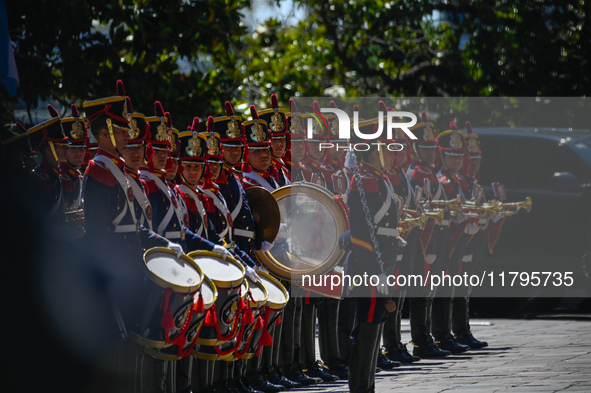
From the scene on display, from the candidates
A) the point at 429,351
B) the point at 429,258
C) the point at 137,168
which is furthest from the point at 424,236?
the point at 137,168

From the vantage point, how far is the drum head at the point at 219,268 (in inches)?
225

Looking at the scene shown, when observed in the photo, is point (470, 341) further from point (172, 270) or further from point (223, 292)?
point (172, 270)

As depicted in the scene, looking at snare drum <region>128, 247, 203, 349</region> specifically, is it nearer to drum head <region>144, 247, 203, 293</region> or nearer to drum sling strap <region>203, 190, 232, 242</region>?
drum head <region>144, 247, 203, 293</region>

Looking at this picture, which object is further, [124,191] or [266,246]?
[266,246]

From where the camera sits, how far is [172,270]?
5262 mm

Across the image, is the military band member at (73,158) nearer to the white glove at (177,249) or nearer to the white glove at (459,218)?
the white glove at (177,249)

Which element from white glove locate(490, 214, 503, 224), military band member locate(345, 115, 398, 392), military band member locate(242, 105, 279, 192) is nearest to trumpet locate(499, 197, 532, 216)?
white glove locate(490, 214, 503, 224)

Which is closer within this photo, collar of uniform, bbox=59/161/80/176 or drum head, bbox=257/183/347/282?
drum head, bbox=257/183/347/282

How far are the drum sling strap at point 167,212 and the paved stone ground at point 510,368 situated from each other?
1913mm

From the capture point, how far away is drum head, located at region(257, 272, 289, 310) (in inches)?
255

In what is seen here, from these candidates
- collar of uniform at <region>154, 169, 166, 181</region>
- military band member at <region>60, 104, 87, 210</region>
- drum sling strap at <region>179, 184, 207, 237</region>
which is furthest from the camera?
military band member at <region>60, 104, 87, 210</region>

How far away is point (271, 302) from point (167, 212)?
2.97 feet

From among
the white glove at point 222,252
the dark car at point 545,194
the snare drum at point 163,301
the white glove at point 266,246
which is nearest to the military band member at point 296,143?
the white glove at point 266,246

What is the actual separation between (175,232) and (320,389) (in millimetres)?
1993
